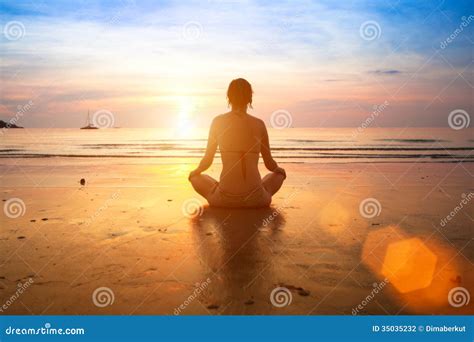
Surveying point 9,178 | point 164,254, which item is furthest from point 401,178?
point 9,178

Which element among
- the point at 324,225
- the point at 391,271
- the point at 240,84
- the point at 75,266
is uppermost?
the point at 240,84

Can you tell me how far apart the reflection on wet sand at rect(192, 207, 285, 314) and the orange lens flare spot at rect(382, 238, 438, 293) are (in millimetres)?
1188

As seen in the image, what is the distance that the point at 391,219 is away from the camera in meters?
6.53

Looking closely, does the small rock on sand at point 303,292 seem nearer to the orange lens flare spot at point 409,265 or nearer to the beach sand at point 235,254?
the beach sand at point 235,254

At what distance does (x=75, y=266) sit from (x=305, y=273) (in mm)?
2373

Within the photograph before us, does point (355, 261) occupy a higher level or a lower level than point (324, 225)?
lower

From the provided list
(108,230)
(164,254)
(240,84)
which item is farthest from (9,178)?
(164,254)

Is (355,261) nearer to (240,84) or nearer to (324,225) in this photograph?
(324,225)

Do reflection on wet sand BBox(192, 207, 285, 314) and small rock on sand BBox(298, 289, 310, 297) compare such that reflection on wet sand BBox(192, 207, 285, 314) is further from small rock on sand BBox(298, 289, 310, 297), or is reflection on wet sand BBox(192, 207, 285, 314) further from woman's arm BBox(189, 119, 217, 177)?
woman's arm BBox(189, 119, 217, 177)

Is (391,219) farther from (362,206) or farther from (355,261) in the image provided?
(355,261)

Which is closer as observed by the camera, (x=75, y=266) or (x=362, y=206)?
(x=75, y=266)

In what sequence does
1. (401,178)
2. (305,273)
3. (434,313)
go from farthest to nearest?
(401,178) < (305,273) < (434,313)

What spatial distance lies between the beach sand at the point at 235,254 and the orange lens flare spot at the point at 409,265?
1 cm

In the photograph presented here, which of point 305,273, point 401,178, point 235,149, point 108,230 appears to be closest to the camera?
point 305,273
